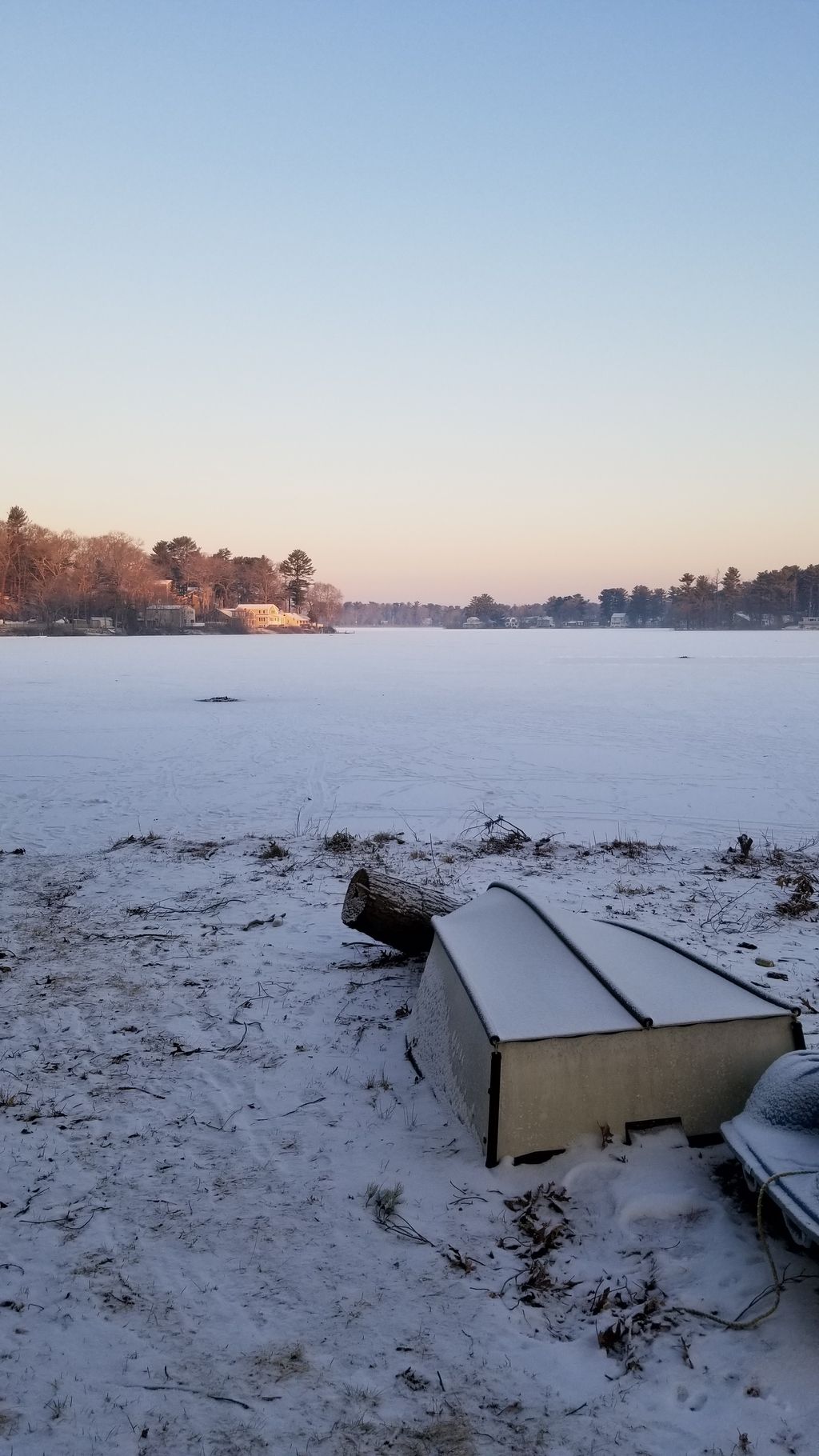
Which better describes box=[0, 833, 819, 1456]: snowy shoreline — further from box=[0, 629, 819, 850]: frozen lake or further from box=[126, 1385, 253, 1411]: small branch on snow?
box=[0, 629, 819, 850]: frozen lake

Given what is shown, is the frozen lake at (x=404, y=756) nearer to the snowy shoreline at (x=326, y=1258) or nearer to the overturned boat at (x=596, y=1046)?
the snowy shoreline at (x=326, y=1258)

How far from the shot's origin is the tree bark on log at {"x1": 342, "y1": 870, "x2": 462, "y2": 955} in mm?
5930

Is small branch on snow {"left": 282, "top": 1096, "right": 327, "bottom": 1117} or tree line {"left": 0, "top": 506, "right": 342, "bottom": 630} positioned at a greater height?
tree line {"left": 0, "top": 506, "right": 342, "bottom": 630}

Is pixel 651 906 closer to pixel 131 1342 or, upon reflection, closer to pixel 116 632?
pixel 131 1342

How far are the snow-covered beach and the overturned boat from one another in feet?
0.48

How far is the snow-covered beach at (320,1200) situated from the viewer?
2615 millimetres

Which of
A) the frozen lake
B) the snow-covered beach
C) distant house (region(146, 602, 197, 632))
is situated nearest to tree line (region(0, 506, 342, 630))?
distant house (region(146, 602, 197, 632))

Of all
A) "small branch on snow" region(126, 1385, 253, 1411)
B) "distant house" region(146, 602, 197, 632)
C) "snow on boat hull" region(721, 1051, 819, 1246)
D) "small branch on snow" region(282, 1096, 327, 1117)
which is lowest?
"small branch on snow" region(126, 1385, 253, 1411)

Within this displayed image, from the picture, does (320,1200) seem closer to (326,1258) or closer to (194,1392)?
(326,1258)

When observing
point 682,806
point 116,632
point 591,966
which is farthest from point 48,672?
point 116,632

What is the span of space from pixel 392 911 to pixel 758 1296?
3.32 metres

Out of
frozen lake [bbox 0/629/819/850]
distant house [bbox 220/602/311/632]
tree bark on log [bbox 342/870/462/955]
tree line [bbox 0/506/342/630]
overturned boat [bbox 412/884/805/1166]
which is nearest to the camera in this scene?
overturned boat [bbox 412/884/805/1166]

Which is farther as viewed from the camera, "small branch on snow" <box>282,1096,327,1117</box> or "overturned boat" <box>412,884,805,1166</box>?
"small branch on snow" <box>282,1096,327,1117</box>

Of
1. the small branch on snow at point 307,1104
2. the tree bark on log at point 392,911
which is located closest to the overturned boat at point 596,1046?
the small branch on snow at point 307,1104
